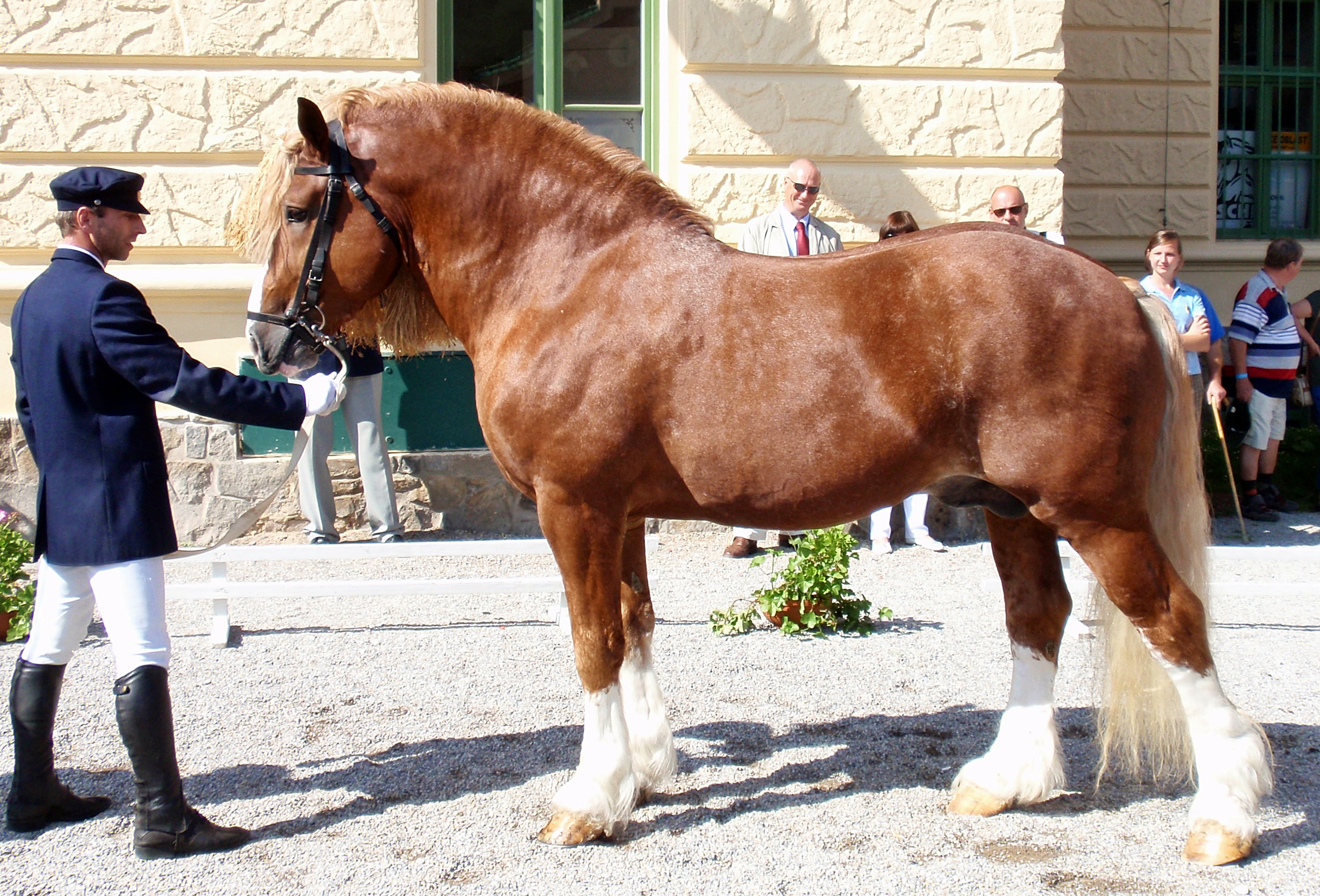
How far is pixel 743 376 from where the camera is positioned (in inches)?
119

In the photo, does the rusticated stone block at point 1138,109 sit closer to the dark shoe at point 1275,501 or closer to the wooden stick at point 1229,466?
the wooden stick at point 1229,466

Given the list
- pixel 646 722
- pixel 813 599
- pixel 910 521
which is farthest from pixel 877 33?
pixel 646 722

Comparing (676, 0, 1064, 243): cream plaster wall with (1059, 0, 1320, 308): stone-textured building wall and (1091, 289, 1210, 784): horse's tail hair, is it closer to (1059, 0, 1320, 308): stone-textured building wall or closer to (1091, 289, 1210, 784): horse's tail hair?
(1059, 0, 1320, 308): stone-textured building wall

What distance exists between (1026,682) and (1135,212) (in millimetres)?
7331

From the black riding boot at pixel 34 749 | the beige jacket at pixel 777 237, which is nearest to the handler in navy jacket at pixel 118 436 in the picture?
the black riding boot at pixel 34 749

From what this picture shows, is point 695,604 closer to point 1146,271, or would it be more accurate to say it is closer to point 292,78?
point 292,78

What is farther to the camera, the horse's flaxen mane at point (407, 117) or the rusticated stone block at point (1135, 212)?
the rusticated stone block at point (1135, 212)

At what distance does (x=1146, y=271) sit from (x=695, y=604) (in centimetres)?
573

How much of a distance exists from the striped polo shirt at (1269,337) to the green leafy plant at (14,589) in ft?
26.0

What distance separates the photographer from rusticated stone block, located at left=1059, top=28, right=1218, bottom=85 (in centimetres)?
941

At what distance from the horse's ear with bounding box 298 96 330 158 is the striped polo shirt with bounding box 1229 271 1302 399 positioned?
712 cm

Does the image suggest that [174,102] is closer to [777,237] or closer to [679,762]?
[777,237]

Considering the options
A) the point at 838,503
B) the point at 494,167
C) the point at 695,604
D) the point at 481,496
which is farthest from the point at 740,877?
the point at 481,496

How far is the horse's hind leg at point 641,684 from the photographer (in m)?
3.45
